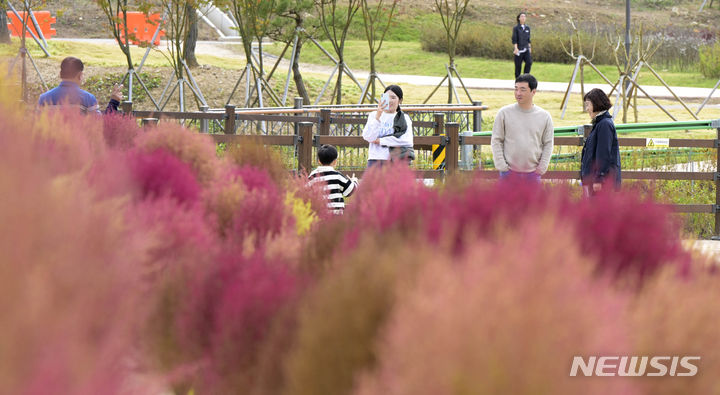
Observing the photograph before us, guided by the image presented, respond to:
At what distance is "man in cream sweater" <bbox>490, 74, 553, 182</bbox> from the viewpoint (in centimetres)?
660

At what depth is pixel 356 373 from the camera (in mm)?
1286

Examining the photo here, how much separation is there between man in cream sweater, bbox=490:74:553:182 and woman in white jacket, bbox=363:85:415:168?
0.97 meters

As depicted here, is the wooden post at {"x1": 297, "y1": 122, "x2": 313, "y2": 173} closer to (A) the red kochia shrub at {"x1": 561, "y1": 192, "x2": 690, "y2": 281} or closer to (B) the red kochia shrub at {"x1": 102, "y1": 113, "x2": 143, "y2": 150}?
(B) the red kochia shrub at {"x1": 102, "y1": 113, "x2": 143, "y2": 150}

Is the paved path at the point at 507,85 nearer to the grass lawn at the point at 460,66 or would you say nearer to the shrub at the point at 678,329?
the grass lawn at the point at 460,66

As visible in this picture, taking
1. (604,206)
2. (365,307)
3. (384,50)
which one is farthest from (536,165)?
(384,50)

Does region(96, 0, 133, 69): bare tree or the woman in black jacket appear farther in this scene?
region(96, 0, 133, 69): bare tree

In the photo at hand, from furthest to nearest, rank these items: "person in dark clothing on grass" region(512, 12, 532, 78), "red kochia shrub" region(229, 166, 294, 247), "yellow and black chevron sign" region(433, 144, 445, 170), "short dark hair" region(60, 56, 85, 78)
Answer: "person in dark clothing on grass" region(512, 12, 532, 78) < "yellow and black chevron sign" region(433, 144, 445, 170) < "short dark hair" region(60, 56, 85, 78) < "red kochia shrub" region(229, 166, 294, 247)

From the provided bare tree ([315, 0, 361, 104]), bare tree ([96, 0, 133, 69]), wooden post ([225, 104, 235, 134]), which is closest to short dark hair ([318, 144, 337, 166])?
wooden post ([225, 104, 235, 134])

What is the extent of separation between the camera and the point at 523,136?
662 cm

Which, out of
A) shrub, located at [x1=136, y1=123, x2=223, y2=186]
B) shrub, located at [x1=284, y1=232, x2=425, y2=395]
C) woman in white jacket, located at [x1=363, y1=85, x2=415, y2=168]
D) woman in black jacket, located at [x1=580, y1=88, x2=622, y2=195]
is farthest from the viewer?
woman in white jacket, located at [x1=363, y1=85, x2=415, y2=168]

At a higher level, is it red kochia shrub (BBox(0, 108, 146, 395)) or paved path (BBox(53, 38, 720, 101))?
red kochia shrub (BBox(0, 108, 146, 395))

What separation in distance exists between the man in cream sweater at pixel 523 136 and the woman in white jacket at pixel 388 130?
97cm

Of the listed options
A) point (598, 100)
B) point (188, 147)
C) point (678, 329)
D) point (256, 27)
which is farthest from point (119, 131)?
point (256, 27)

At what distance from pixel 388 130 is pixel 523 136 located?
4.22 feet
